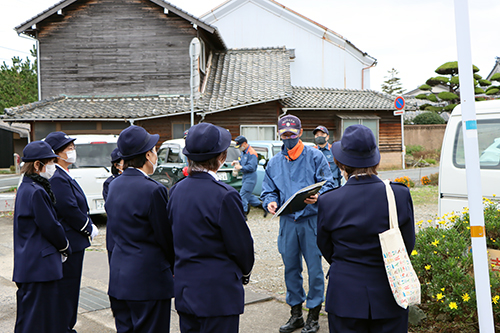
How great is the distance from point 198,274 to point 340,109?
1885 centimetres

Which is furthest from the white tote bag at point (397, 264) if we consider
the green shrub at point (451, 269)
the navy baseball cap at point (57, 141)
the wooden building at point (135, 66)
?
the wooden building at point (135, 66)

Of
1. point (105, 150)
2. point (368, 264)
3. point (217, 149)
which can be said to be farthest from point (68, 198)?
point (105, 150)

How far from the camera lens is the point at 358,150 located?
2525 mm

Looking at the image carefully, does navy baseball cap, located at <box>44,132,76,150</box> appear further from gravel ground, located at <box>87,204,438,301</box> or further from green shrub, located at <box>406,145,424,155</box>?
green shrub, located at <box>406,145,424,155</box>

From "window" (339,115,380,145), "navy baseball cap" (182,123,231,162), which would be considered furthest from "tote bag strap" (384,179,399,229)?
"window" (339,115,380,145)

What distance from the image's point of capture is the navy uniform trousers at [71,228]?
3.70m

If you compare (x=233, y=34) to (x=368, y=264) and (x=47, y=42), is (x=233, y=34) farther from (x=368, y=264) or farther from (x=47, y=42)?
(x=368, y=264)

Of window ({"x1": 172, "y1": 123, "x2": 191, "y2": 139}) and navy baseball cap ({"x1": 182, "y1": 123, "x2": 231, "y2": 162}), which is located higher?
window ({"x1": 172, "y1": 123, "x2": 191, "y2": 139})

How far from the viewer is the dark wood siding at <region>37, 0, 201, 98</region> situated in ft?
60.5

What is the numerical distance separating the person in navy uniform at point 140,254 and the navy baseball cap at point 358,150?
3.90 feet

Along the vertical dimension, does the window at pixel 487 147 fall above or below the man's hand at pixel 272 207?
above

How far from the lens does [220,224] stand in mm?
2402

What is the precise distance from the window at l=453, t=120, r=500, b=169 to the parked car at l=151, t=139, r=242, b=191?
5.83 meters

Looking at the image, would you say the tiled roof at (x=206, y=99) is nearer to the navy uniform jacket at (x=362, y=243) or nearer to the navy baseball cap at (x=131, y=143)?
the navy baseball cap at (x=131, y=143)
